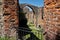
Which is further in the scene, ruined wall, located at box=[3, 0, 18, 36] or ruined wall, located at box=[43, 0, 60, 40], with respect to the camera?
ruined wall, located at box=[3, 0, 18, 36]

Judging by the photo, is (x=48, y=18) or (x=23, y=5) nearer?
(x=48, y=18)

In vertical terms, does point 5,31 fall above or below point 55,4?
below

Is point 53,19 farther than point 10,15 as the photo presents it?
No

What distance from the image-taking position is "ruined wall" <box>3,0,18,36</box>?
718 cm

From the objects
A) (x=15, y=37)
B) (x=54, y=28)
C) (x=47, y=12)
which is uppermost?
(x=47, y=12)

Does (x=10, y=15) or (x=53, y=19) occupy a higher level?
(x=10, y=15)

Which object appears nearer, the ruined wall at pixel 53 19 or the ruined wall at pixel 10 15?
the ruined wall at pixel 53 19

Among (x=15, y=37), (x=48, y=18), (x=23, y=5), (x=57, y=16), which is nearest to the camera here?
(x=57, y=16)

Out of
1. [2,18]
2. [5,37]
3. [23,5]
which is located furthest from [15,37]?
[23,5]

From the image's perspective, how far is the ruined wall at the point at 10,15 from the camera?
7.18 metres

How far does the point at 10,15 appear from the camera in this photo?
7.22m

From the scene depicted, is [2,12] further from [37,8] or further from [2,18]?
[37,8]

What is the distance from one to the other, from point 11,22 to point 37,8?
25131mm

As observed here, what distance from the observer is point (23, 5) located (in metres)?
30.7
